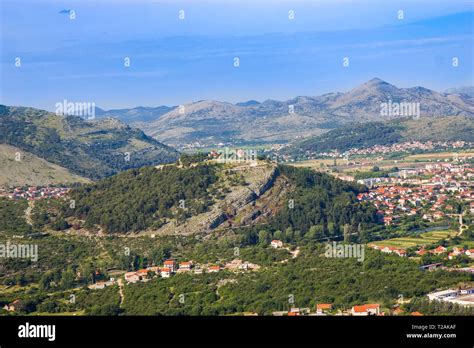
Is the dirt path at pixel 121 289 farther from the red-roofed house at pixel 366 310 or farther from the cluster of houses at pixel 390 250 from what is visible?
the cluster of houses at pixel 390 250

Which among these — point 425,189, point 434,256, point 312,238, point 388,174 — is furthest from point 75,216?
point 388,174

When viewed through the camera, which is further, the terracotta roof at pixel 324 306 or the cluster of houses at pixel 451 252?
the cluster of houses at pixel 451 252

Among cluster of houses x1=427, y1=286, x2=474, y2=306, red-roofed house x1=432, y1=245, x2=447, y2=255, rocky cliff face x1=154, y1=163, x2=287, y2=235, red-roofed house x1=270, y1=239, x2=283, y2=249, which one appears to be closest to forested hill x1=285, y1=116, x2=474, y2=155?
rocky cliff face x1=154, y1=163, x2=287, y2=235

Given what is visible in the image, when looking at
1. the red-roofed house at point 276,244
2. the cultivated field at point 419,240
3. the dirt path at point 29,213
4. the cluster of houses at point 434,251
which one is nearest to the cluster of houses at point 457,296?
the cluster of houses at point 434,251

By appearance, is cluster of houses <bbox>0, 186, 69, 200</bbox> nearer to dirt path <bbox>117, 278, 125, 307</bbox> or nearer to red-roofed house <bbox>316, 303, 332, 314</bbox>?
dirt path <bbox>117, 278, 125, 307</bbox>

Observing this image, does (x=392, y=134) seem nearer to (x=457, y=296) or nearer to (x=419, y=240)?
(x=419, y=240)

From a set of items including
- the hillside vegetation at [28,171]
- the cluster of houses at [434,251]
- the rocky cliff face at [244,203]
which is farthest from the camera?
the hillside vegetation at [28,171]

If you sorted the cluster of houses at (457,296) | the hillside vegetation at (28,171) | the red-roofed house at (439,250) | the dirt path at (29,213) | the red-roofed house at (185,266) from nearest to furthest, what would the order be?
the cluster of houses at (457,296) < the red-roofed house at (439,250) < the red-roofed house at (185,266) < the dirt path at (29,213) < the hillside vegetation at (28,171)

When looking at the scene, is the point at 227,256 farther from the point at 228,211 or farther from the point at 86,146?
the point at 86,146
